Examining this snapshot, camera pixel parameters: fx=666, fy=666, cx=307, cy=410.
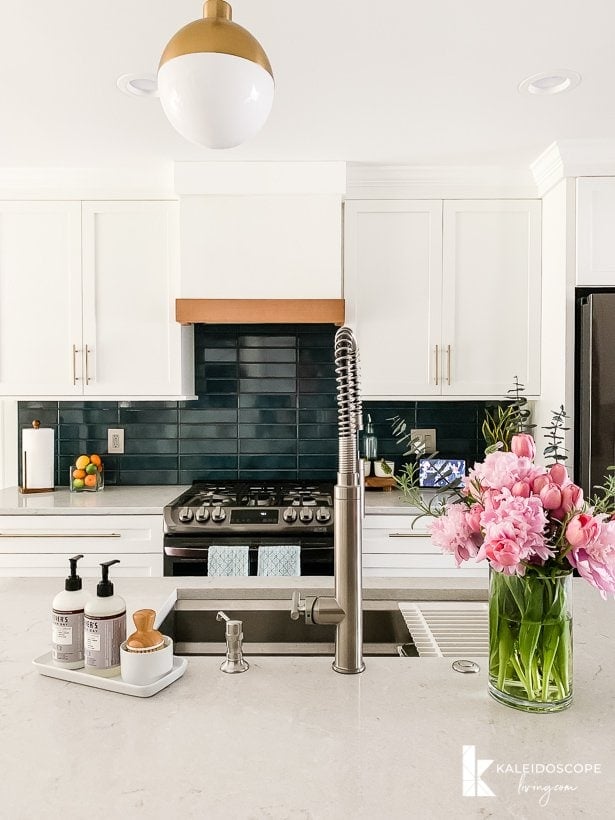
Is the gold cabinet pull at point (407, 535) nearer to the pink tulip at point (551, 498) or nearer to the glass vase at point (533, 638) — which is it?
the glass vase at point (533, 638)

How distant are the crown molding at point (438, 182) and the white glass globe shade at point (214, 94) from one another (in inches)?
83.6

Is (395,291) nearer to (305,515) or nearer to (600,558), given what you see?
(305,515)

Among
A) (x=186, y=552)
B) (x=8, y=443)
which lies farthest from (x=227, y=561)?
(x=8, y=443)

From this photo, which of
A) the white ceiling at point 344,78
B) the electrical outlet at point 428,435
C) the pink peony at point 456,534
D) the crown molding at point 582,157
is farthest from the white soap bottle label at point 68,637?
the crown molding at point 582,157

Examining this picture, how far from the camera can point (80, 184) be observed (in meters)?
3.17

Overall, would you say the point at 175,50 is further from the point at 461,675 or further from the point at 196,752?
the point at 461,675

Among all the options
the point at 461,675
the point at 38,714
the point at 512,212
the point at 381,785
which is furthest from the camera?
the point at 512,212

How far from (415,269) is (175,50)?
7.33 feet

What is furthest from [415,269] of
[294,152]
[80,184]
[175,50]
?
[175,50]

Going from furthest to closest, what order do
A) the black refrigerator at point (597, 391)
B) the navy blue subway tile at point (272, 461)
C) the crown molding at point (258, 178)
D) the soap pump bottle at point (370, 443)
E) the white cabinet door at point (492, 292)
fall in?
the navy blue subway tile at point (272, 461)
the soap pump bottle at point (370, 443)
the white cabinet door at point (492, 292)
the crown molding at point (258, 178)
the black refrigerator at point (597, 391)

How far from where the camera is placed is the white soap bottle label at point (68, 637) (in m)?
1.18

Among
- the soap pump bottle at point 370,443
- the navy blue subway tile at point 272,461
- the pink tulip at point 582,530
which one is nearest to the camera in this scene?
the pink tulip at point 582,530

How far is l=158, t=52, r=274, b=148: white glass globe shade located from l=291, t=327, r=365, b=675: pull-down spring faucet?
15.3 inches

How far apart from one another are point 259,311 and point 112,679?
2141 millimetres
